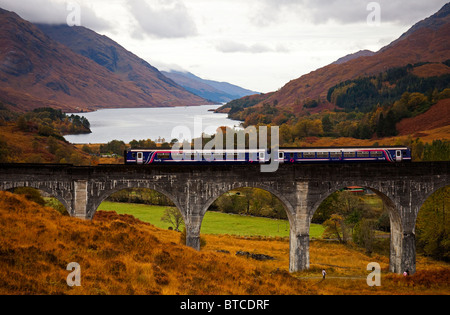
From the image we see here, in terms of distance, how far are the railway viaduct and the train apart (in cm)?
193

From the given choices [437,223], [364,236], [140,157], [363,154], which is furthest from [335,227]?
[140,157]

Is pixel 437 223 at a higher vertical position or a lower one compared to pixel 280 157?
lower

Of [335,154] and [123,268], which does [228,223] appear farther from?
[123,268]

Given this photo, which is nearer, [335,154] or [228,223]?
[335,154]

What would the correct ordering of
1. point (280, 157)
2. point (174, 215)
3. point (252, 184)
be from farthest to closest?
point (174, 215) → point (280, 157) → point (252, 184)

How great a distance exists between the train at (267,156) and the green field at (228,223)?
23656 millimetres

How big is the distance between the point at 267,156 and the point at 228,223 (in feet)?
101

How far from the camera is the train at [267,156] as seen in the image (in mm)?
34812

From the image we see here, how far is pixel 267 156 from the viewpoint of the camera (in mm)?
35344

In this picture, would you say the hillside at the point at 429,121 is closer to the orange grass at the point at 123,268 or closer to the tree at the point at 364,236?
the tree at the point at 364,236

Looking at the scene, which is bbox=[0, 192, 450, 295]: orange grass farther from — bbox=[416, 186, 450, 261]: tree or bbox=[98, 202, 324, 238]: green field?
bbox=[98, 202, 324, 238]: green field

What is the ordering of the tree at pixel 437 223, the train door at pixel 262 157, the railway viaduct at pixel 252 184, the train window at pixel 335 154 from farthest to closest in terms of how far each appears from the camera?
the tree at pixel 437 223 < the train window at pixel 335 154 < the train door at pixel 262 157 < the railway viaduct at pixel 252 184

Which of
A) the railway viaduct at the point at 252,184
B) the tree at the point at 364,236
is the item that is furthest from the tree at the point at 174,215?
the tree at the point at 364,236
